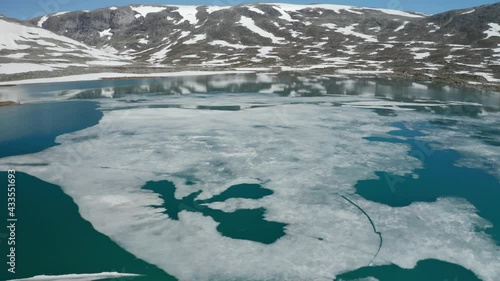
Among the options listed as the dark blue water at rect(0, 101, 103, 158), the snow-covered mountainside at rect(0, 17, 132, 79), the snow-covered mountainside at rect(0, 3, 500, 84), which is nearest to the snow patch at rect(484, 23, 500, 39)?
the snow-covered mountainside at rect(0, 3, 500, 84)

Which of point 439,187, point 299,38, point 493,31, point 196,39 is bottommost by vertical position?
point 439,187

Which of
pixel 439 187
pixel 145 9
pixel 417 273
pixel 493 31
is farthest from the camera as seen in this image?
pixel 145 9

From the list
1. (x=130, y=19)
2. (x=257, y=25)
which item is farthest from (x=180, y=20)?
(x=257, y=25)

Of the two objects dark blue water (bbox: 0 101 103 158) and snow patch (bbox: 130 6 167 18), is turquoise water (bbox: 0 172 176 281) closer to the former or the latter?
dark blue water (bbox: 0 101 103 158)

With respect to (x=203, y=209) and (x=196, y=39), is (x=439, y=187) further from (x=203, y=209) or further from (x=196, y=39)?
(x=196, y=39)

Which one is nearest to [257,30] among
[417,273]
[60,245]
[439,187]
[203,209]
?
[439,187]

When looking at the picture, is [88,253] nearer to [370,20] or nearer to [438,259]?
[438,259]
